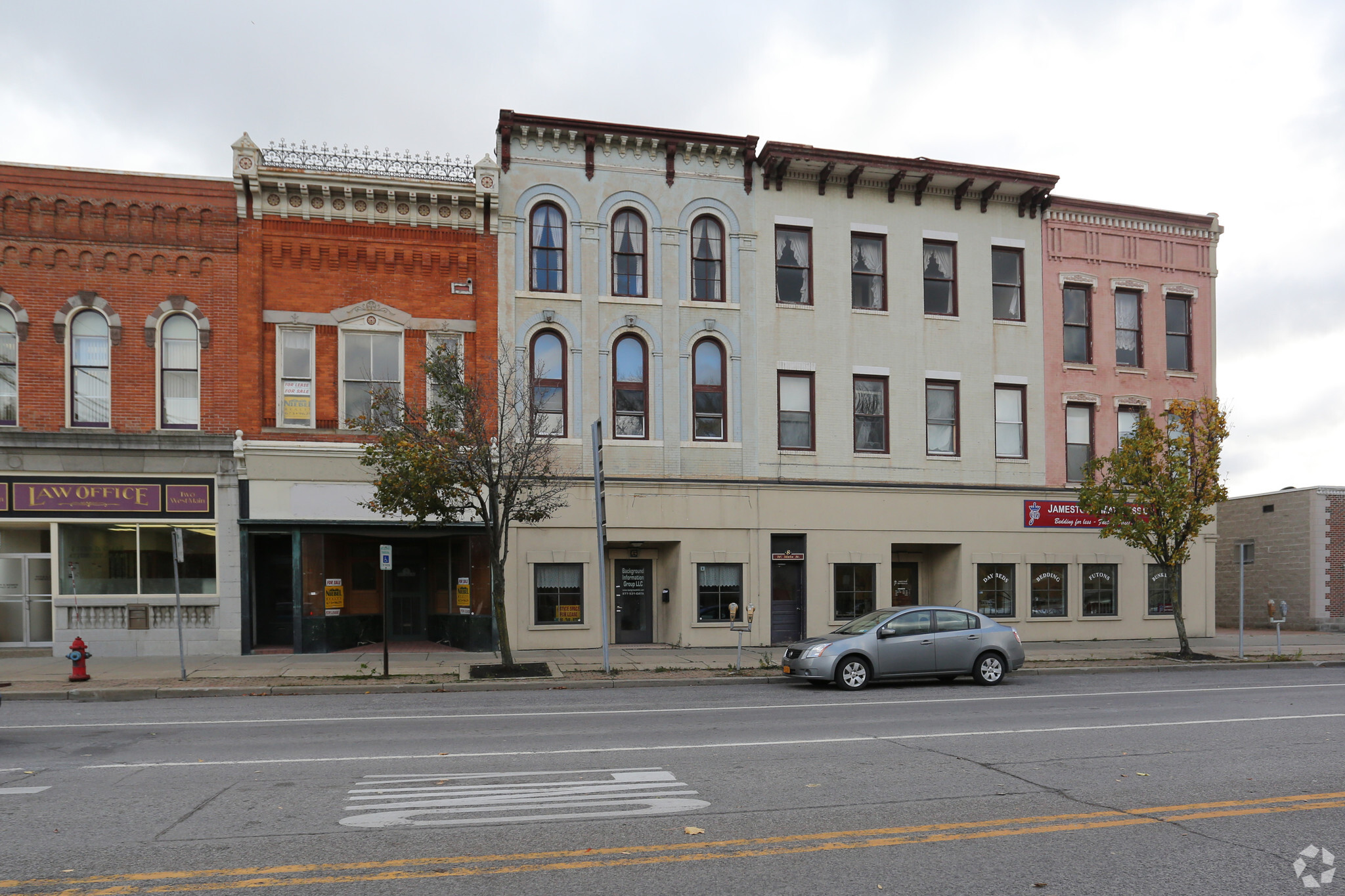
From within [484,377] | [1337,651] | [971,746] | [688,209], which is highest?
[688,209]

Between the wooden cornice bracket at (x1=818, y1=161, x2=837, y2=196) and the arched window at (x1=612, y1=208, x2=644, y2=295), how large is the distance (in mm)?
4566

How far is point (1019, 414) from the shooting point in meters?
24.7

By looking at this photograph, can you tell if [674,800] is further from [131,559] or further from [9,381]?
[9,381]

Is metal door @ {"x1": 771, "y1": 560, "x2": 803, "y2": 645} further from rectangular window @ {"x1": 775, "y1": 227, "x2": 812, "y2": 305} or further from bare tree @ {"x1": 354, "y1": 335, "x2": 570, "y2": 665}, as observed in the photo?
bare tree @ {"x1": 354, "y1": 335, "x2": 570, "y2": 665}

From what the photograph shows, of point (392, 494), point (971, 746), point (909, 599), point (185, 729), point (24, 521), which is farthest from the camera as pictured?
point (909, 599)

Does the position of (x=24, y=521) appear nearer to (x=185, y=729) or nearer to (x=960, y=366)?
(x=185, y=729)

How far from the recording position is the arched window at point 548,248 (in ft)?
72.4

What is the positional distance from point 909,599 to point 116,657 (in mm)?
18006

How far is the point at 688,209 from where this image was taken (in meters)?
22.8

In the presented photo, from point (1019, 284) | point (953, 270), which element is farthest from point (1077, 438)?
point (953, 270)

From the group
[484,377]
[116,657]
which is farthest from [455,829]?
[116,657]

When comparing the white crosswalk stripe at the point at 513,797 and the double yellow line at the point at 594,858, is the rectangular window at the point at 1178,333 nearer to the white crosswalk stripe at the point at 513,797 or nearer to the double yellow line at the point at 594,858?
the double yellow line at the point at 594,858

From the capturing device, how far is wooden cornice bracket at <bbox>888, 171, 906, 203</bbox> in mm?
23562

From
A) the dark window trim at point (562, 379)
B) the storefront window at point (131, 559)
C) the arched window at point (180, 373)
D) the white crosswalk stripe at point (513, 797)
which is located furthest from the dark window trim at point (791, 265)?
the white crosswalk stripe at point (513, 797)
